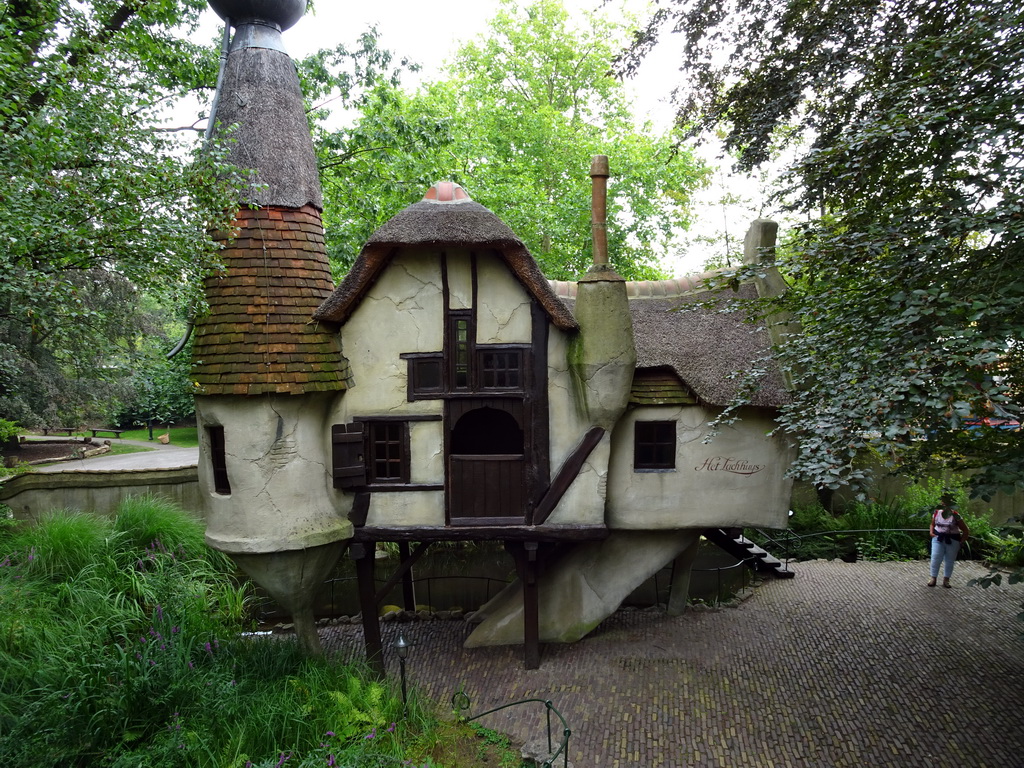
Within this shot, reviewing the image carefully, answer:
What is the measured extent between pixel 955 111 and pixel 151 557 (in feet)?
39.0

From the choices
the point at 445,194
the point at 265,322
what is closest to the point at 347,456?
the point at 265,322

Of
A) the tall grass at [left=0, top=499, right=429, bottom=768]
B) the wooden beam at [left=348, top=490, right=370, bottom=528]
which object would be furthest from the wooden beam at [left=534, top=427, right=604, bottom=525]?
the tall grass at [left=0, top=499, right=429, bottom=768]

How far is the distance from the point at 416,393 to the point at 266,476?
7.05 feet

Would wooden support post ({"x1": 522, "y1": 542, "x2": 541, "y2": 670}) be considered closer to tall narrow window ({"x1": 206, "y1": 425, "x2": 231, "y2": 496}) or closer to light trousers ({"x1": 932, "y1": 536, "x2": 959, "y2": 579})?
tall narrow window ({"x1": 206, "y1": 425, "x2": 231, "y2": 496})

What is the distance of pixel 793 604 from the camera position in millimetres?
11773

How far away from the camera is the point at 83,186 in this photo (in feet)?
20.1

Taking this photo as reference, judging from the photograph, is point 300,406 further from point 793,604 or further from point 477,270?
point 793,604

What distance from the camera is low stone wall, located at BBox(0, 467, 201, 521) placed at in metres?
13.1

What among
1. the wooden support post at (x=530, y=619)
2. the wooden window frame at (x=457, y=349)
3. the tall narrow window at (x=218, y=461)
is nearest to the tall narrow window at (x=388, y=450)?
the wooden window frame at (x=457, y=349)

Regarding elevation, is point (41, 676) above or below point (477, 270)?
below

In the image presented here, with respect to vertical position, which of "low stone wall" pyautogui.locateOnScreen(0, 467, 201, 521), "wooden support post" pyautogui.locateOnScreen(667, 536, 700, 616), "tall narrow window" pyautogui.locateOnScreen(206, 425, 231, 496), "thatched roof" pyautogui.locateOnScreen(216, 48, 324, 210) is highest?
"thatched roof" pyautogui.locateOnScreen(216, 48, 324, 210)

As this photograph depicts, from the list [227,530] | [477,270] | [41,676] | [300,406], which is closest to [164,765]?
[41,676]

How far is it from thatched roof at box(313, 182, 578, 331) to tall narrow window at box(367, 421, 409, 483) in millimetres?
1542

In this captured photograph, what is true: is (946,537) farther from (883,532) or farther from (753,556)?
(883,532)
